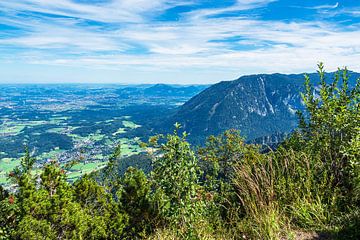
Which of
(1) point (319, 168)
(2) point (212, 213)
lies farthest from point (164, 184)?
(1) point (319, 168)

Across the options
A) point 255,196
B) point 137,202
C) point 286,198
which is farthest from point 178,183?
point 137,202

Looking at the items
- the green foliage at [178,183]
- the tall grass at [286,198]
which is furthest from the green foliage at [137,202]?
the tall grass at [286,198]

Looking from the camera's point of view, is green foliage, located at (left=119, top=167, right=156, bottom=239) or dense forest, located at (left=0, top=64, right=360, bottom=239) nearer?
dense forest, located at (left=0, top=64, right=360, bottom=239)

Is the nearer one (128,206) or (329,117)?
(329,117)

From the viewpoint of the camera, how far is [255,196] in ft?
26.0

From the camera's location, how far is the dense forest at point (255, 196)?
725 centimetres

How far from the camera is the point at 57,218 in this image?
11.4 m

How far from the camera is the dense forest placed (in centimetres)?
725

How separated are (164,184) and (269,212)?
3.19 metres

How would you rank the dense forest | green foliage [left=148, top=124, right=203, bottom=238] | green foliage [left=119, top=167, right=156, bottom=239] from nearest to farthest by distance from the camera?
the dense forest < green foliage [left=148, top=124, right=203, bottom=238] < green foliage [left=119, top=167, right=156, bottom=239]

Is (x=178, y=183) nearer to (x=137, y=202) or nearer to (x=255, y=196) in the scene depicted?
(x=255, y=196)

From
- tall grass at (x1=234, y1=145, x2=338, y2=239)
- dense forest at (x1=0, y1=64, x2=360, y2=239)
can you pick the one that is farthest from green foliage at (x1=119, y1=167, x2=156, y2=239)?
tall grass at (x1=234, y1=145, x2=338, y2=239)

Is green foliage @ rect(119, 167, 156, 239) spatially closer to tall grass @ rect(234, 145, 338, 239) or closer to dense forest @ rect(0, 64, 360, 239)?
dense forest @ rect(0, 64, 360, 239)

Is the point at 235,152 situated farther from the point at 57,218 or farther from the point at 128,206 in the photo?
the point at 57,218
